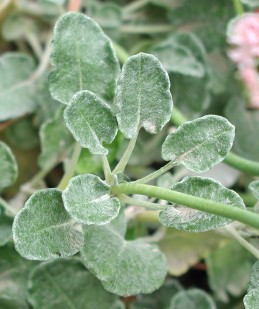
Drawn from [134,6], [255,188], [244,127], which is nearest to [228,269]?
[244,127]

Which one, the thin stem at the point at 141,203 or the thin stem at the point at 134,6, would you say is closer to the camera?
the thin stem at the point at 141,203

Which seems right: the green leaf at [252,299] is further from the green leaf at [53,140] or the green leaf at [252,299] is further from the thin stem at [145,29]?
the thin stem at [145,29]

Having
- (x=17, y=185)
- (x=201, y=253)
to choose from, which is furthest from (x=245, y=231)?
(x=17, y=185)

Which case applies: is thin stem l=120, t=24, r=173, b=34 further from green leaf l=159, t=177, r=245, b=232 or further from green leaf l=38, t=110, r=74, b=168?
green leaf l=159, t=177, r=245, b=232

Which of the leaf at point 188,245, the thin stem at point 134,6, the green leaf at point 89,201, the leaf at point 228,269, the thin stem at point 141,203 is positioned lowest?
the leaf at point 228,269

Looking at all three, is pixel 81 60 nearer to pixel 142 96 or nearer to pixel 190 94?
pixel 142 96

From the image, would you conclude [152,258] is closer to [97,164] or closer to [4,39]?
[97,164]

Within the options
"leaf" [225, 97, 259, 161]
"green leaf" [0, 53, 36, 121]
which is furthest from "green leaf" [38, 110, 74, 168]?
"leaf" [225, 97, 259, 161]

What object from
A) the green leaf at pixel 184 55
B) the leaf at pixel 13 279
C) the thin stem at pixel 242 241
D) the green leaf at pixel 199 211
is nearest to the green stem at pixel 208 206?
the green leaf at pixel 199 211
